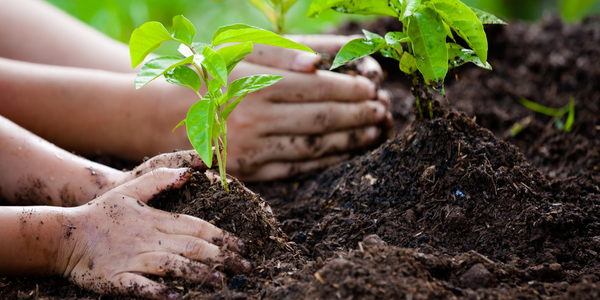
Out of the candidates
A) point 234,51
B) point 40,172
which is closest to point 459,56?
point 234,51

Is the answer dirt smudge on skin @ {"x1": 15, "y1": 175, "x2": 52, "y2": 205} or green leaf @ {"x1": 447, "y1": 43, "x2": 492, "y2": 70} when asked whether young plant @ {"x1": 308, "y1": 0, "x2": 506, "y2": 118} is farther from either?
dirt smudge on skin @ {"x1": 15, "y1": 175, "x2": 52, "y2": 205}

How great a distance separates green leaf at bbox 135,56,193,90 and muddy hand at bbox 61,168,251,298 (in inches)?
10.3

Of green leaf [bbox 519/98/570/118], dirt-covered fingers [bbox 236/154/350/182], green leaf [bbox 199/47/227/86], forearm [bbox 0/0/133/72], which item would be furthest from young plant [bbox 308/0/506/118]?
forearm [bbox 0/0/133/72]

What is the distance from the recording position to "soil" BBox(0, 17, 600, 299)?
78 centimetres

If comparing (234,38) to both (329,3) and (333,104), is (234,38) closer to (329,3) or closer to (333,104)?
(329,3)

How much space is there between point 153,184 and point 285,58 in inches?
30.2

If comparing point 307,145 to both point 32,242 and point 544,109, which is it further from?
point 544,109

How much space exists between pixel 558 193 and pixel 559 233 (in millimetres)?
158

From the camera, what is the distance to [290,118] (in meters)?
1.50

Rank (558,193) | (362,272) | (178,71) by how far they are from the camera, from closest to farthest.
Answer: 1. (362,272)
2. (178,71)
3. (558,193)

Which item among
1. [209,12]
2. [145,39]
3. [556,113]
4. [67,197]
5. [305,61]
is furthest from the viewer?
[209,12]

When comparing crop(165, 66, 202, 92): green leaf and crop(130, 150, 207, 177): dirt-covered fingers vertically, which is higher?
crop(165, 66, 202, 92): green leaf

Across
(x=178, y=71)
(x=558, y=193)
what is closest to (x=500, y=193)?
(x=558, y=193)

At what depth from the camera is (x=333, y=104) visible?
61.0 inches
